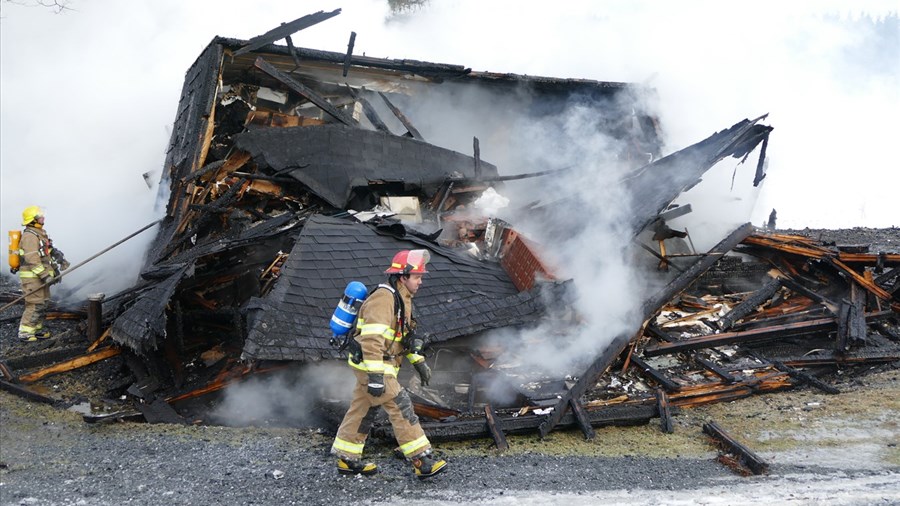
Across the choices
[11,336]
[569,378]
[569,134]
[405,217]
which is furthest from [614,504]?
[569,134]

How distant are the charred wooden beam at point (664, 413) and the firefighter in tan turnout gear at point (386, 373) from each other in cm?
213

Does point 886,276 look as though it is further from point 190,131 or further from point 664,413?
point 190,131

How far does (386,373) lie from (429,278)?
256 centimetres

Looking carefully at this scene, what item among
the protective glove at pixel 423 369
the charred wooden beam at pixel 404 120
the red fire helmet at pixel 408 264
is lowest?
the protective glove at pixel 423 369

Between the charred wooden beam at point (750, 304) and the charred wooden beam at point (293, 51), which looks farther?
the charred wooden beam at point (293, 51)

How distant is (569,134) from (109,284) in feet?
27.6

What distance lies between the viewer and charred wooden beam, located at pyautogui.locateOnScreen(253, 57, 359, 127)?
9.52m

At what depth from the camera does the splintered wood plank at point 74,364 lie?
20.7 ft

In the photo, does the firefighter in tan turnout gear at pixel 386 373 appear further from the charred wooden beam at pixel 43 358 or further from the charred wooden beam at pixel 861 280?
the charred wooden beam at pixel 861 280

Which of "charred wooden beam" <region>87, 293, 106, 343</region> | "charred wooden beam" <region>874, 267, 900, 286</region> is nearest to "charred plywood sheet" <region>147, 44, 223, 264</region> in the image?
"charred wooden beam" <region>87, 293, 106, 343</region>

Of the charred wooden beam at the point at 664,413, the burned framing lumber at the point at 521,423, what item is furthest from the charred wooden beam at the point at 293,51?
the charred wooden beam at the point at 664,413

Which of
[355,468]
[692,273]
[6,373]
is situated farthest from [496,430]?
[6,373]

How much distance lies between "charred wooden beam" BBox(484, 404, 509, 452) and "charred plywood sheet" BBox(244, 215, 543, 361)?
1.17 m

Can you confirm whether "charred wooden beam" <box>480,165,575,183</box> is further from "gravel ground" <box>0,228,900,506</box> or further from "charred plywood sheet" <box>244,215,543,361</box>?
"gravel ground" <box>0,228,900,506</box>
